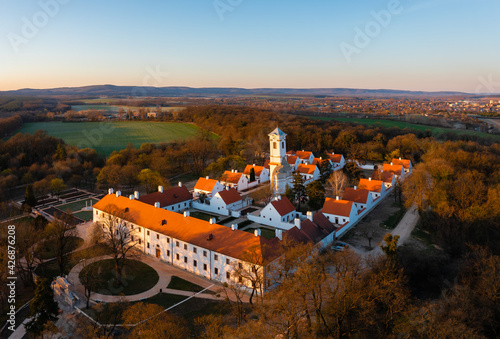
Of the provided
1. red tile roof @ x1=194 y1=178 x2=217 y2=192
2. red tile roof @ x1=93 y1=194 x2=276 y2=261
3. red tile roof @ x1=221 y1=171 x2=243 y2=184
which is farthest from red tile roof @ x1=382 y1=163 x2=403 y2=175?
red tile roof @ x1=93 y1=194 x2=276 y2=261

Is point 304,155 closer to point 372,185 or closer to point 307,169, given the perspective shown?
point 307,169

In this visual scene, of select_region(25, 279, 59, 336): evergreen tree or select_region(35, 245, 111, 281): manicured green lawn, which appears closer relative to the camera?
select_region(25, 279, 59, 336): evergreen tree

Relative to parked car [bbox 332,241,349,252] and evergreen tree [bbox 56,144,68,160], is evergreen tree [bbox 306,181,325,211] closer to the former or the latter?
parked car [bbox 332,241,349,252]

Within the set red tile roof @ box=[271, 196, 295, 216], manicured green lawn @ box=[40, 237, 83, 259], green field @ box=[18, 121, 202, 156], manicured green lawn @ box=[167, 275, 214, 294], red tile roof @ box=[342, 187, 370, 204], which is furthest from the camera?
green field @ box=[18, 121, 202, 156]

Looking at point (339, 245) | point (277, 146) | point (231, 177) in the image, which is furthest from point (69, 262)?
point (277, 146)

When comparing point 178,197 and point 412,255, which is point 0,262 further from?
point 412,255

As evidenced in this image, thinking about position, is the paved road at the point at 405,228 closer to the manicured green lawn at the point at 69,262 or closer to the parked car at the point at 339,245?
the parked car at the point at 339,245
